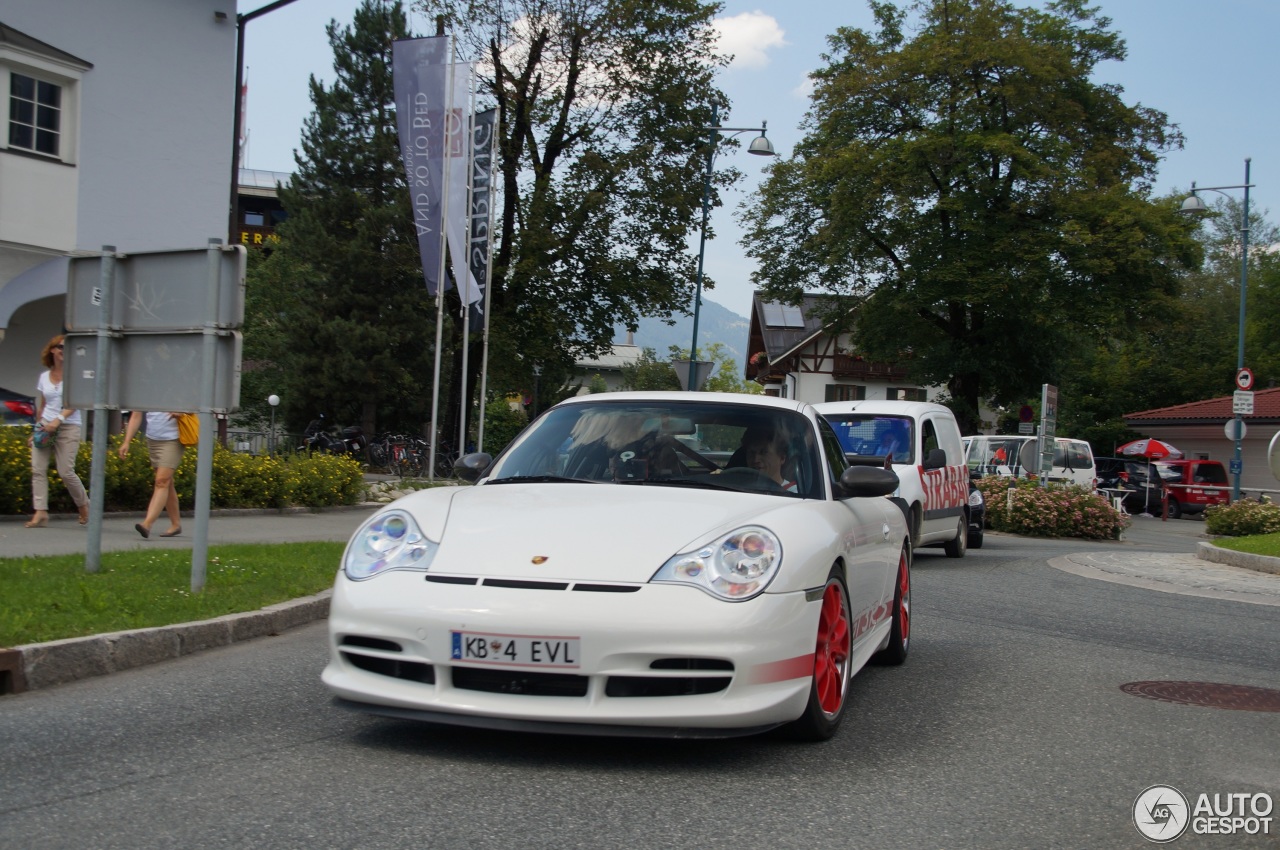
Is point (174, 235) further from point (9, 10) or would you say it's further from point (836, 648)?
point (836, 648)

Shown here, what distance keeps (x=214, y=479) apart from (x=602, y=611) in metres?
12.6

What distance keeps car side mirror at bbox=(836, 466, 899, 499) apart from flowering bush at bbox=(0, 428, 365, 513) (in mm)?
8107

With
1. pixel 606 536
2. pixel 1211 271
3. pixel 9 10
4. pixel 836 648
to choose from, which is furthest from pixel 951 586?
pixel 1211 271

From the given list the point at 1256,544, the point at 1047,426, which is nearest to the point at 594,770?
the point at 1256,544

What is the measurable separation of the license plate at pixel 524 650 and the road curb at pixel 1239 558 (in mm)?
13009

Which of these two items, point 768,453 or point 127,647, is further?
point 127,647

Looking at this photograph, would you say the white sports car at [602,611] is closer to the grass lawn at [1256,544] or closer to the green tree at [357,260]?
the grass lawn at [1256,544]

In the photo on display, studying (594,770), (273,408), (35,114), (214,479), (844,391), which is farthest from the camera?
(844,391)

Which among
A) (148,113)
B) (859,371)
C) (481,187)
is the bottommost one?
(859,371)

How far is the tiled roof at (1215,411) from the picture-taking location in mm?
46875

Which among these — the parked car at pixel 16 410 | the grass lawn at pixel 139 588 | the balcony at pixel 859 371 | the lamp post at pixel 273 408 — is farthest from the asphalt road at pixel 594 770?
the balcony at pixel 859 371

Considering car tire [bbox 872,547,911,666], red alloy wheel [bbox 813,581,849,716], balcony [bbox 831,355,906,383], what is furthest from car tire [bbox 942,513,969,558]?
balcony [bbox 831,355,906,383]

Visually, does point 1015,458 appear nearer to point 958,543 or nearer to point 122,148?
point 958,543

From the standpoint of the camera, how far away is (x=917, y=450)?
13.7 meters
